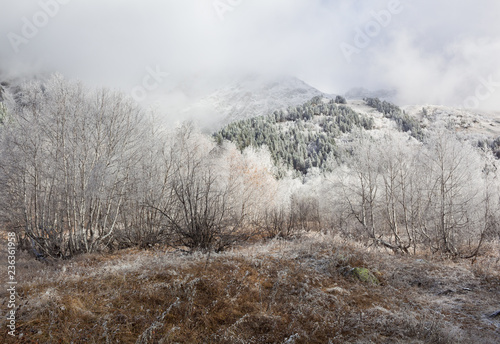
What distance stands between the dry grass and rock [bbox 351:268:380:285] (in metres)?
0.21

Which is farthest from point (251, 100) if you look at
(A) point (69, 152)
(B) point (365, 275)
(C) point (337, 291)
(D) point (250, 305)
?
(D) point (250, 305)

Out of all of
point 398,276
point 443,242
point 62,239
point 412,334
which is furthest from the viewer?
point 443,242

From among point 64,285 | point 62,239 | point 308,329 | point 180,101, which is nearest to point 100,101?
point 62,239

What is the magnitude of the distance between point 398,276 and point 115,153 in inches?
461

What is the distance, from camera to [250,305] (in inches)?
203

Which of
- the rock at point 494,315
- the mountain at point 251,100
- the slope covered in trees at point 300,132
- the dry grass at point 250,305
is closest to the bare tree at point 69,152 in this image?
the dry grass at point 250,305

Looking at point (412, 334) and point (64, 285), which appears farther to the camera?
point (64, 285)

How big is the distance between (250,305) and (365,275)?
4.11 m

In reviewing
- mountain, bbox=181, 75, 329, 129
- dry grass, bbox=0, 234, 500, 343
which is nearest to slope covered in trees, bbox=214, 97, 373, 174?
mountain, bbox=181, 75, 329, 129

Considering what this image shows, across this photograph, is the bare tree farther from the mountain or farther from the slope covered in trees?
the mountain

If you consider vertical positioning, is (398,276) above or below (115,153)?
below

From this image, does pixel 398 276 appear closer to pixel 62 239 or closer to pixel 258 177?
pixel 62 239

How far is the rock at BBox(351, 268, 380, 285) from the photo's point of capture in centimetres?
733

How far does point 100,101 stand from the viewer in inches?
443
